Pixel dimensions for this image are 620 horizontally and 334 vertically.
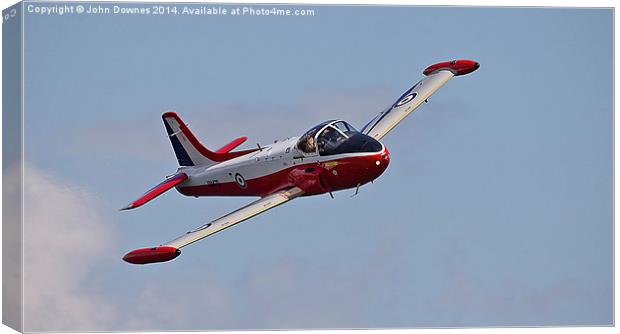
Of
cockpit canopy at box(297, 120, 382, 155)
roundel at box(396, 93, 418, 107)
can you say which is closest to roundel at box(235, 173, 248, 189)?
cockpit canopy at box(297, 120, 382, 155)

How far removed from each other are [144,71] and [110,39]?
83cm

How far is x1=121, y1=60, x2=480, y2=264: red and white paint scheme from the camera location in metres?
27.8

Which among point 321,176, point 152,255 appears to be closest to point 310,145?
point 321,176

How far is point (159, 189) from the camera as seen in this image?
28469 millimetres

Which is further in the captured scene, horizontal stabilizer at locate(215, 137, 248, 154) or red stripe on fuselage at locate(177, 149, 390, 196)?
horizontal stabilizer at locate(215, 137, 248, 154)

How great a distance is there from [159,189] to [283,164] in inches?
91.1

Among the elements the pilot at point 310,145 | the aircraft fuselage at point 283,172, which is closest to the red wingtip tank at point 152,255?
the aircraft fuselage at point 283,172

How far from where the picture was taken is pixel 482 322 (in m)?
29.3

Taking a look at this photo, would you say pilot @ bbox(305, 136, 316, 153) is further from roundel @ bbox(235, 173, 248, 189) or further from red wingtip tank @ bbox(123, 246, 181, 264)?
red wingtip tank @ bbox(123, 246, 181, 264)

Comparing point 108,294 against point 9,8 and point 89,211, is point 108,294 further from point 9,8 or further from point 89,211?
point 9,8

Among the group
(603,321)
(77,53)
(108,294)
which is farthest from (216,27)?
(603,321)

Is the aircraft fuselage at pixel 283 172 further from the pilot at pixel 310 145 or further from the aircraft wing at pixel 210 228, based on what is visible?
the aircraft wing at pixel 210 228

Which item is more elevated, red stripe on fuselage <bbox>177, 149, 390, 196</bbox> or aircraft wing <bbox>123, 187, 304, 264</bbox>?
red stripe on fuselage <bbox>177, 149, 390, 196</bbox>

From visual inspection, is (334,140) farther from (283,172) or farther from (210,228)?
(210,228)
